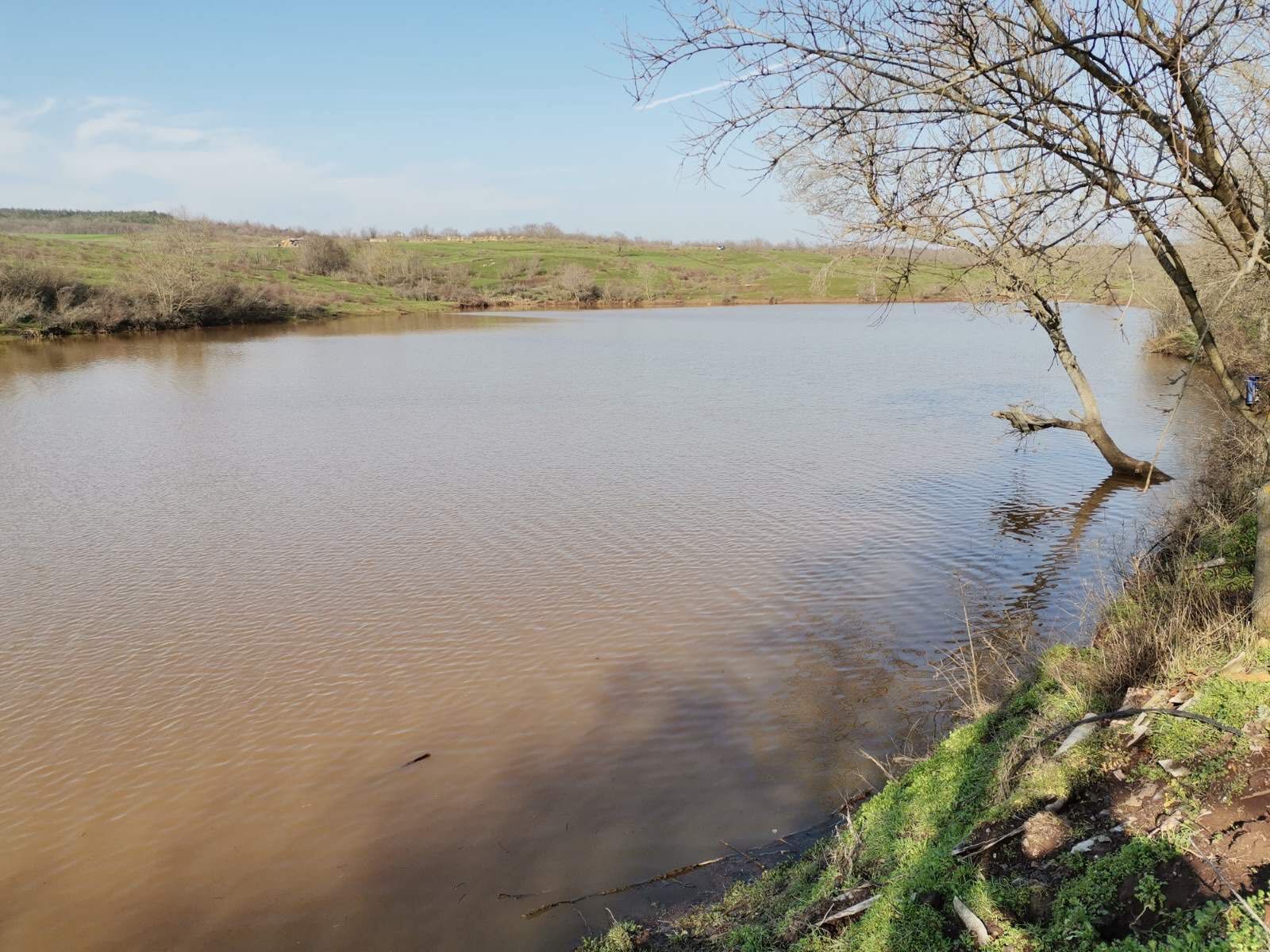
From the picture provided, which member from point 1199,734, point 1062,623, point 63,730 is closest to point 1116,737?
point 1199,734

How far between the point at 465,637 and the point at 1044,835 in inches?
267

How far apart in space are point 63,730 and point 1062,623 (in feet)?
32.7

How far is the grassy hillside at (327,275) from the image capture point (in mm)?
47000

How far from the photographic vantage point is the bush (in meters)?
77.7

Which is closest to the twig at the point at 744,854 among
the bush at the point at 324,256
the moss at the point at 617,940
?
the moss at the point at 617,940

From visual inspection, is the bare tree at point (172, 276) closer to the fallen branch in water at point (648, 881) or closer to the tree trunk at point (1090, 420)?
the tree trunk at point (1090, 420)

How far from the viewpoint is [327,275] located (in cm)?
7625

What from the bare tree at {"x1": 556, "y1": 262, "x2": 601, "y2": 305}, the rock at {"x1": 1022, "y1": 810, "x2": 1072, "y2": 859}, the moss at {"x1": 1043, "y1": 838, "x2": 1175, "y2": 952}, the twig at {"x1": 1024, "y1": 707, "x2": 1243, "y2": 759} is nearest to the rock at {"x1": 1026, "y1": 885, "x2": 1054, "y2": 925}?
the moss at {"x1": 1043, "y1": 838, "x2": 1175, "y2": 952}

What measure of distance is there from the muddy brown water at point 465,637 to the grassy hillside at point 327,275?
42.9 ft

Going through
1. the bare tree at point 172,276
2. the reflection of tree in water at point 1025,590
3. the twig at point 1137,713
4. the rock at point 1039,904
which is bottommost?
the reflection of tree in water at point 1025,590

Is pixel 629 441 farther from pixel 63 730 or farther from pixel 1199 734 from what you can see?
pixel 1199 734

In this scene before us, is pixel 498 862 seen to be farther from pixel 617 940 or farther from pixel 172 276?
pixel 172 276

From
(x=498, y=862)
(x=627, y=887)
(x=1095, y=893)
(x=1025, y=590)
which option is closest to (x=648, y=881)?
(x=627, y=887)

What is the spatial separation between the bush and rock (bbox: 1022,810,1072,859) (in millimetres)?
79740
